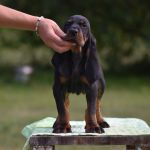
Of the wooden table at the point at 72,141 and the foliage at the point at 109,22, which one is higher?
the foliage at the point at 109,22

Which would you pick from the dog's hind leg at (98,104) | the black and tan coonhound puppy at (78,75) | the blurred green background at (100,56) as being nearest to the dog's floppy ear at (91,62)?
the black and tan coonhound puppy at (78,75)

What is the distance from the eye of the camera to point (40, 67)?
16.1 meters

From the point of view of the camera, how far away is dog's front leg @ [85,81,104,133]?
4.08m

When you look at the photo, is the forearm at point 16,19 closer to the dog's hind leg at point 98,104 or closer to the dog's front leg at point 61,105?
the dog's front leg at point 61,105

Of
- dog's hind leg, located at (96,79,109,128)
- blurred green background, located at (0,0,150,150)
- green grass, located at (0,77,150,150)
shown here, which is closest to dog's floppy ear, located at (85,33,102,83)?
dog's hind leg, located at (96,79,109,128)

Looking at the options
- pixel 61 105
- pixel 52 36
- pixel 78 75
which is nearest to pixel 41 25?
pixel 52 36

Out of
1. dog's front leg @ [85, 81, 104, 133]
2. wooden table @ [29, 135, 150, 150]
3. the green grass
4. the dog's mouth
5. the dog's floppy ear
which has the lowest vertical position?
the green grass

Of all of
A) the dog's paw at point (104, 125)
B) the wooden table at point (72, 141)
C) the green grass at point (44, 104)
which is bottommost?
the green grass at point (44, 104)

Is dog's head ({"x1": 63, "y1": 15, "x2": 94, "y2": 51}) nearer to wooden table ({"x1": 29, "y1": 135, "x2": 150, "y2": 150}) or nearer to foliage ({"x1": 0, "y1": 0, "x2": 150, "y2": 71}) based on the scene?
wooden table ({"x1": 29, "y1": 135, "x2": 150, "y2": 150})

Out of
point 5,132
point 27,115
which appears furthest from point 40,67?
point 5,132

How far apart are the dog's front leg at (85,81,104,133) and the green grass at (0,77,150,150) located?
3.12 meters

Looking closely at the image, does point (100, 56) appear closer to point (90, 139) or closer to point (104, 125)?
point (104, 125)

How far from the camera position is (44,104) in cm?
1080

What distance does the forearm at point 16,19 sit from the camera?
13.3ft
